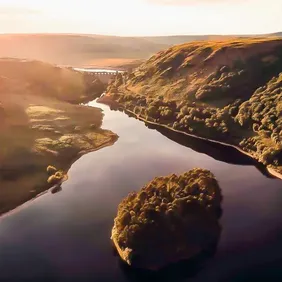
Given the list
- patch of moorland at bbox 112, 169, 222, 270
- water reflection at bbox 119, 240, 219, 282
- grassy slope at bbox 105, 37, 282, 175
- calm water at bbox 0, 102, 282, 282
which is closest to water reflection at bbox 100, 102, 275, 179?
calm water at bbox 0, 102, 282, 282

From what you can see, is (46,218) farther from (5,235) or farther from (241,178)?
(241,178)

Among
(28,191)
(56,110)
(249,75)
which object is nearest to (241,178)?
(28,191)

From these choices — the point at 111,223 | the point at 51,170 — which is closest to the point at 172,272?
the point at 111,223

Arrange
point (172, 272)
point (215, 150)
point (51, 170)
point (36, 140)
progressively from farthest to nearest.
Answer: point (215, 150) → point (36, 140) → point (51, 170) → point (172, 272)

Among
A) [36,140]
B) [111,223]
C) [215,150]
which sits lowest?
[215,150]

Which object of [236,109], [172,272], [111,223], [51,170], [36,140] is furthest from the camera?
[236,109]

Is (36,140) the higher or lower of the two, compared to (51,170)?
lower

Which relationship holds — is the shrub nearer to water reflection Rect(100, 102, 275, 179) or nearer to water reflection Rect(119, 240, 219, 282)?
water reflection Rect(119, 240, 219, 282)

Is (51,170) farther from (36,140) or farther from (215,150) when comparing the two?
(215,150)
